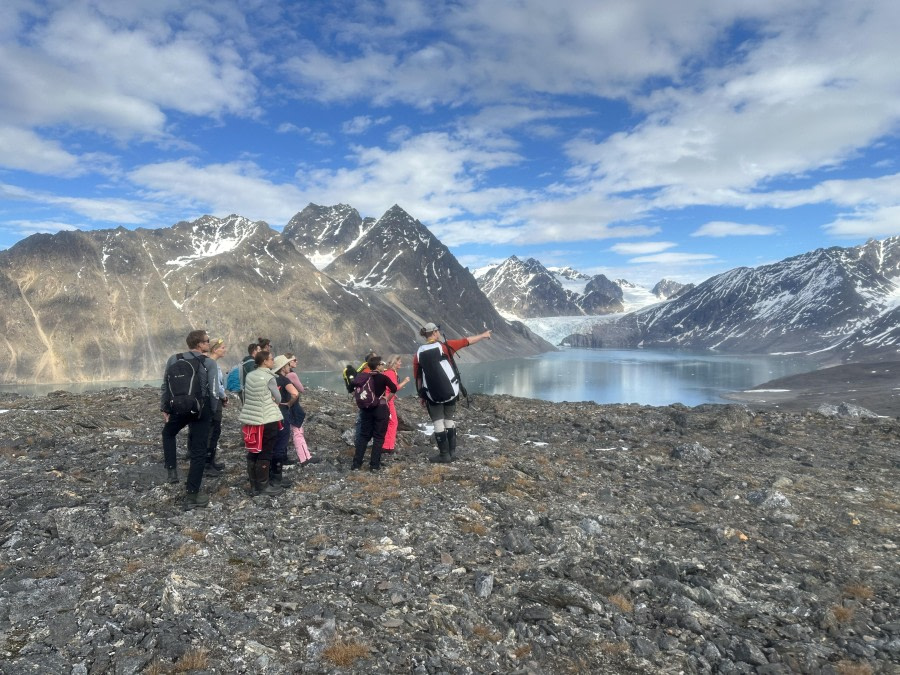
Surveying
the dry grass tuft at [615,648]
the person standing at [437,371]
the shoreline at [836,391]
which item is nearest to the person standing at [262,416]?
the person standing at [437,371]

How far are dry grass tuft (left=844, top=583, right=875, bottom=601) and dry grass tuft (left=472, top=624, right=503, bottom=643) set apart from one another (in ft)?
15.6

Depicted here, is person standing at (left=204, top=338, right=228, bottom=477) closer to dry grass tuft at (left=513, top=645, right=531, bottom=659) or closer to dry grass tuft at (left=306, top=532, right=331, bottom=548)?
dry grass tuft at (left=306, top=532, right=331, bottom=548)

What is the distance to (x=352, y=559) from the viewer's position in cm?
683

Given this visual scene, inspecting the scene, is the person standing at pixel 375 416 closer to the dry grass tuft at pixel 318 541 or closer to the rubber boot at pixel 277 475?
Answer: the rubber boot at pixel 277 475

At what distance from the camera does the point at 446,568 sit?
6.69 meters

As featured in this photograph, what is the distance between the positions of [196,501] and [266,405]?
6.10ft

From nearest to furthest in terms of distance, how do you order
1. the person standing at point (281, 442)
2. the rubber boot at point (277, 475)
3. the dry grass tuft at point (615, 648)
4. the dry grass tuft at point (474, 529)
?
1. the dry grass tuft at point (615, 648)
2. the dry grass tuft at point (474, 529)
3. the rubber boot at point (277, 475)
4. the person standing at point (281, 442)

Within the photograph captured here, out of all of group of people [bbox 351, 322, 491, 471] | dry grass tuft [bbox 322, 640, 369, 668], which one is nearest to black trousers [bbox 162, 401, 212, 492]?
group of people [bbox 351, 322, 491, 471]

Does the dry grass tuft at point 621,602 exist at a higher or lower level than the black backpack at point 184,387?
lower

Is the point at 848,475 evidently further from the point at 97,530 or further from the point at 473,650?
the point at 97,530

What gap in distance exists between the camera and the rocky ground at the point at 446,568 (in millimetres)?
5168

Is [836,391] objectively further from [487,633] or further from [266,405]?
[487,633]

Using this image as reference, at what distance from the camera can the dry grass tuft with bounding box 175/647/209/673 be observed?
4629 millimetres

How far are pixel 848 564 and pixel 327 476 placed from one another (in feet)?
28.5
